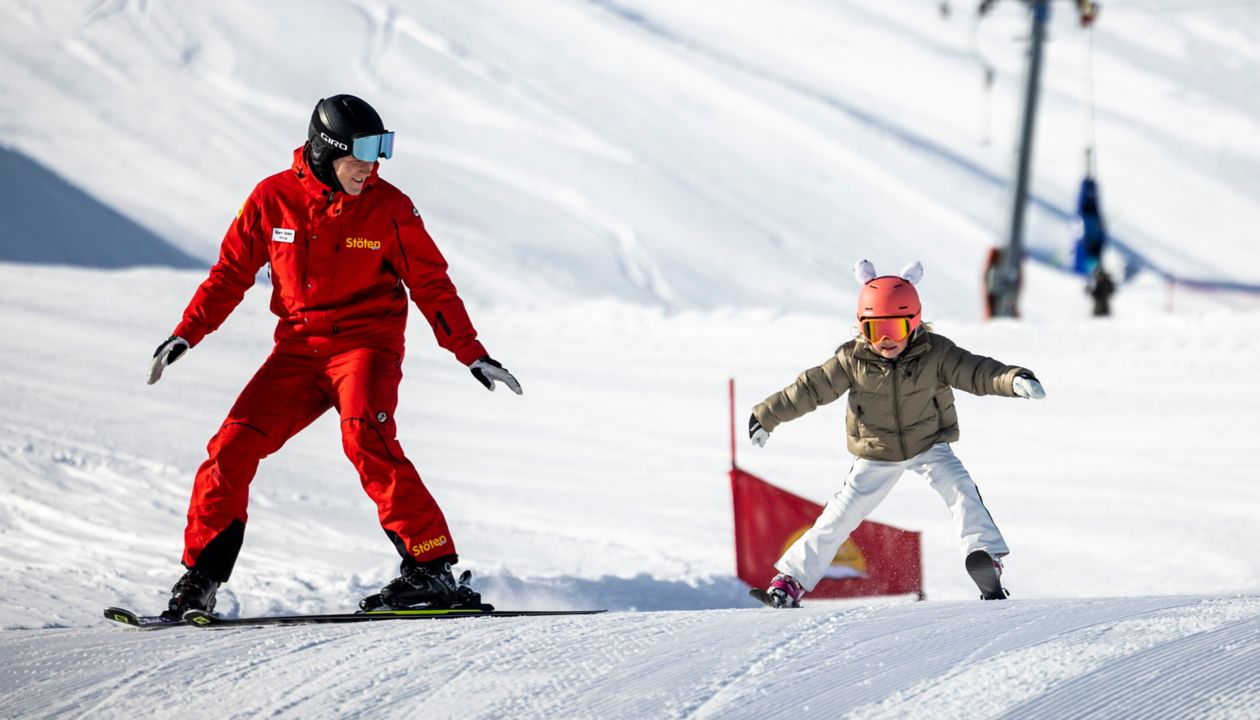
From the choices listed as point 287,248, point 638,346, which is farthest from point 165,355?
point 638,346

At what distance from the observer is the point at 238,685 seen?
3.50m

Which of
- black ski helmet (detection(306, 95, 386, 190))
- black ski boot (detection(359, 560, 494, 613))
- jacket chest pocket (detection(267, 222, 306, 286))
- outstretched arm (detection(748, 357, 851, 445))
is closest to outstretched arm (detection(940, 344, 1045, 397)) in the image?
outstretched arm (detection(748, 357, 851, 445))

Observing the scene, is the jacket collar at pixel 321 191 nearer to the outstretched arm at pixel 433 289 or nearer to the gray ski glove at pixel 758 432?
the outstretched arm at pixel 433 289

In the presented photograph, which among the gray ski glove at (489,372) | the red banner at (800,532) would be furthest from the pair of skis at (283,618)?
the red banner at (800,532)

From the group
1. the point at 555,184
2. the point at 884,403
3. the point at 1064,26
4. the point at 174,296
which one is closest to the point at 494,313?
the point at 174,296

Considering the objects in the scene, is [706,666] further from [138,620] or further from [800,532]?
[800,532]

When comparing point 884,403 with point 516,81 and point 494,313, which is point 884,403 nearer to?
point 494,313

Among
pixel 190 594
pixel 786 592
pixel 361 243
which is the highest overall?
pixel 361 243

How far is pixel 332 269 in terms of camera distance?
14.3 feet

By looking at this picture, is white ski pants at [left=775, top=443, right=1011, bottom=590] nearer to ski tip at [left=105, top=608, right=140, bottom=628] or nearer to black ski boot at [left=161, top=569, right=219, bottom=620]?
black ski boot at [left=161, top=569, right=219, bottom=620]

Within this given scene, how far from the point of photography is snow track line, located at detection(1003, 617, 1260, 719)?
3.03m

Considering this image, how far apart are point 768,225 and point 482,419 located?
10.6 m

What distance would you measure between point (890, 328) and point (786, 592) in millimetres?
1042

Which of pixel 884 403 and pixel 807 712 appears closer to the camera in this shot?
pixel 807 712
